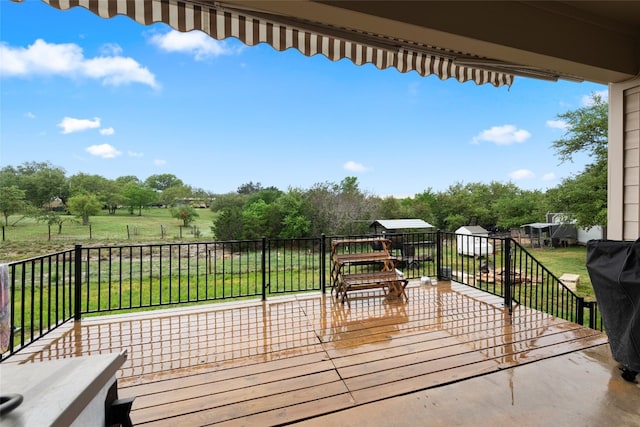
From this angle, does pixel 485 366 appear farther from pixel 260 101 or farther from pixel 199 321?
pixel 260 101

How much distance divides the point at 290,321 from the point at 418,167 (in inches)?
579

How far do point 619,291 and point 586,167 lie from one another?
13.1 m

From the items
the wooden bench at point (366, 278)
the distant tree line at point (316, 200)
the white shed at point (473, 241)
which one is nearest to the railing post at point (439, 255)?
the white shed at point (473, 241)

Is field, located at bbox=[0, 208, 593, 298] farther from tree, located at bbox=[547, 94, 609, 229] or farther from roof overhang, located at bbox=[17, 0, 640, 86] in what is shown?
roof overhang, located at bbox=[17, 0, 640, 86]

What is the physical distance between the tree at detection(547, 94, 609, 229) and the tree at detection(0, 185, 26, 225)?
1532 cm

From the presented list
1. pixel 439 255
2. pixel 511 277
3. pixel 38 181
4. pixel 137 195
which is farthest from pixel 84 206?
pixel 511 277

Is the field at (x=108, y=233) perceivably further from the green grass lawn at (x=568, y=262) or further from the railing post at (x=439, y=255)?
the railing post at (x=439, y=255)

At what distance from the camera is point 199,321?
132 inches

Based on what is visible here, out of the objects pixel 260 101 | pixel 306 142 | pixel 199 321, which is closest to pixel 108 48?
pixel 260 101

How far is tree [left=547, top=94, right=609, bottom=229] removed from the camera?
1082 centimetres

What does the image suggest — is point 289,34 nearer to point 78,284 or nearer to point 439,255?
point 78,284

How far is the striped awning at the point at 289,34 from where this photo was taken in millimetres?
1681

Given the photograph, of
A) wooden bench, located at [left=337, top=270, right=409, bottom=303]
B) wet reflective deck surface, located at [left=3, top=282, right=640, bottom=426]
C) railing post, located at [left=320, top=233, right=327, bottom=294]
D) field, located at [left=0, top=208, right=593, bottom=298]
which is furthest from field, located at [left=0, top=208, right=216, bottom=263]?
wooden bench, located at [left=337, top=270, right=409, bottom=303]

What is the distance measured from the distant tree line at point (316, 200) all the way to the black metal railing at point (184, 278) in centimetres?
119
